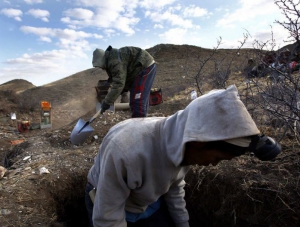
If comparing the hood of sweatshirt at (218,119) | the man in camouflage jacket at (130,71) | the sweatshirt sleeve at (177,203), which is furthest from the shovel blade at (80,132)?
the hood of sweatshirt at (218,119)

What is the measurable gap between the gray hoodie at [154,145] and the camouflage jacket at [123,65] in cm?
215

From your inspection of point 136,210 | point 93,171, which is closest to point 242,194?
point 136,210

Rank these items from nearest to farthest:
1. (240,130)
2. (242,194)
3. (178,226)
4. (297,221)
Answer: (240,130), (178,226), (297,221), (242,194)

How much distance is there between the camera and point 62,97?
46.1ft

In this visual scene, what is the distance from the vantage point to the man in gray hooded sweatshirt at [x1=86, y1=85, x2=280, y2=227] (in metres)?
1.00

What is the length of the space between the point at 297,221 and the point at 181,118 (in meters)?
1.64

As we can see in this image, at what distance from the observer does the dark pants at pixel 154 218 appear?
1783mm

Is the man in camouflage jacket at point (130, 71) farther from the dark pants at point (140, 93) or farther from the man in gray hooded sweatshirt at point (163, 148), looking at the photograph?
the man in gray hooded sweatshirt at point (163, 148)

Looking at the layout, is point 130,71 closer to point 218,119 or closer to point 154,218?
point 154,218

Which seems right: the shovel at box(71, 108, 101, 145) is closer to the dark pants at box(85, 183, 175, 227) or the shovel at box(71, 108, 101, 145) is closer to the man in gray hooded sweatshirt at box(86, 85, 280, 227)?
the dark pants at box(85, 183, 175, 227)

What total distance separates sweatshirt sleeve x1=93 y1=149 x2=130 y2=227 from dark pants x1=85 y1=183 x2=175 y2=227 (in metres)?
0.39

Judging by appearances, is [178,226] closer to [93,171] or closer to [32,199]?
[93,171]

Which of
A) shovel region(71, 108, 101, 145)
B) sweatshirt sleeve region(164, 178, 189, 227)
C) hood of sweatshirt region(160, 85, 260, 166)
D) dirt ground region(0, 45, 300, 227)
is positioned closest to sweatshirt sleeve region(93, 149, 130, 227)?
hood of sweatshirt region(160, 85, 260, 166)

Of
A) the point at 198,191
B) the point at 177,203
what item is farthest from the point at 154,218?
the point at 198,191
